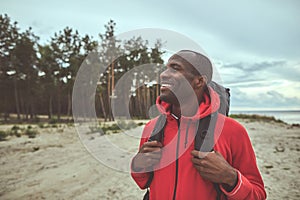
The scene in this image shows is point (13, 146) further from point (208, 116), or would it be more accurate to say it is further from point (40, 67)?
point (40, 67)

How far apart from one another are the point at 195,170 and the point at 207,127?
0.26 m

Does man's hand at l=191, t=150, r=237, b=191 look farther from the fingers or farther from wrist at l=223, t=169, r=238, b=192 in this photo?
the fingers

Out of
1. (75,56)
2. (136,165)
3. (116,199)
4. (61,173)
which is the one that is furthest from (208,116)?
(75,56)

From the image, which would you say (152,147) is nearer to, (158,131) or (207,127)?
(158,131)

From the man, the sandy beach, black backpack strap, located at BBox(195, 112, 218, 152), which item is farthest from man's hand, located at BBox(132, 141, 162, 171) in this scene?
the sandy beach

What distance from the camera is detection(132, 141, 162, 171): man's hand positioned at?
4.81 ft

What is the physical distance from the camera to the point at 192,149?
4.83ft

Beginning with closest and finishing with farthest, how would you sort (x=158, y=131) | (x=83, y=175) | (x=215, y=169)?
1. (x=215, y=169)
2. (x=158, y=131)
3. (x=83, y=175)

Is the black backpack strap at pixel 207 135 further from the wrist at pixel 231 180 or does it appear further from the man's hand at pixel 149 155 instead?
the man's hand at pixel 149 155

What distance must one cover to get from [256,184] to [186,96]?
2.16 feet

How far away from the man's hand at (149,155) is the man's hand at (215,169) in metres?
0.25

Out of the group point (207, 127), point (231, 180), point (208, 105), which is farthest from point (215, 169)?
point (208, 105)

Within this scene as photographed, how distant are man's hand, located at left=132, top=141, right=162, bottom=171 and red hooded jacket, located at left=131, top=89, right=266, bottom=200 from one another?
55 millimetres

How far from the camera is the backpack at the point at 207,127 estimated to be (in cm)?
140
